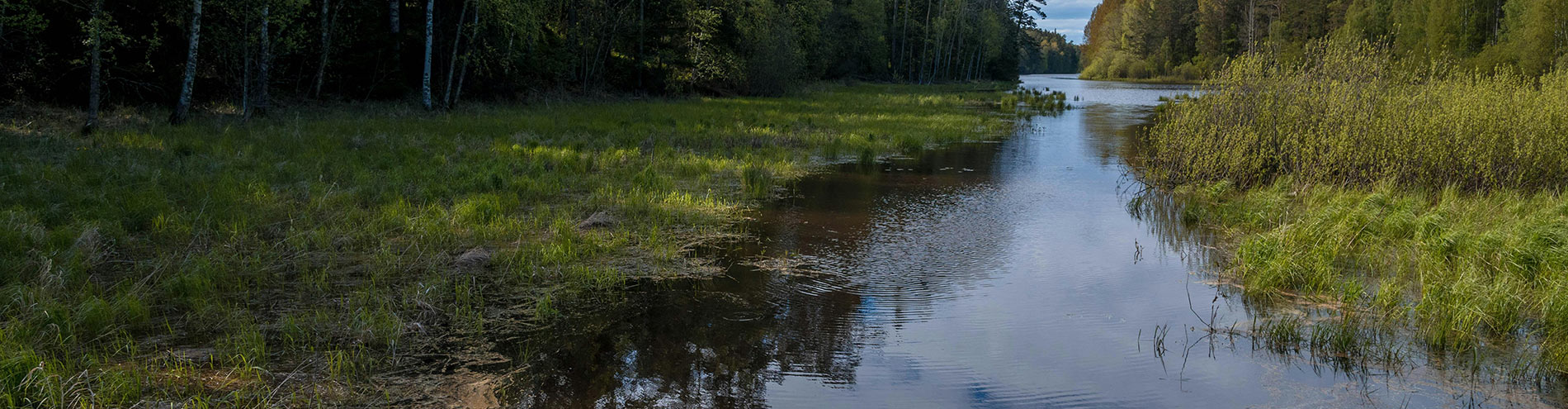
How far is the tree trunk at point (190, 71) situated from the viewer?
1355cm

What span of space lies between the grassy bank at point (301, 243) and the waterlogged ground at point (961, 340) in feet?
2.38

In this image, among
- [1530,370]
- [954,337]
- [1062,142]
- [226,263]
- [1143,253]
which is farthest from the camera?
[1062,142]

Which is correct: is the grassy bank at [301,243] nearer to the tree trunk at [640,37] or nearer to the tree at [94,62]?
the tree at [94,62]

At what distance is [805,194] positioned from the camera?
11445 millimetres

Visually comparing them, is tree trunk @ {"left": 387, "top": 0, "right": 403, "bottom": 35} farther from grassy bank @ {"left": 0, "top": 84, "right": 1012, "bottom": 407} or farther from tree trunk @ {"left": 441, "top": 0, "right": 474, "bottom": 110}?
grassy bank @ {"left": 0, "top": 84, "right": 1012, "bottom": 407}

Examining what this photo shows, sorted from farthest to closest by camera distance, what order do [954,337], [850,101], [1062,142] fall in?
1. [850,101]
2. [1062,142]
3. [954,337]

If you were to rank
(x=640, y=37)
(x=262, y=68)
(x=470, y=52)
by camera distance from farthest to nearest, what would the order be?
1. (x=640, y=37)
2. (x=470, y=52)
3. (x=262, y=68)

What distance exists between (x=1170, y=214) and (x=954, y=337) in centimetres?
595

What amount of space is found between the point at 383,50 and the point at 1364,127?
21.0 meters

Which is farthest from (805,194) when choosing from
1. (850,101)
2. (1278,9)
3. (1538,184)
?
(1278,9)

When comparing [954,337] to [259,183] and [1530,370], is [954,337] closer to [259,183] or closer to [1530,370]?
[1530,370]

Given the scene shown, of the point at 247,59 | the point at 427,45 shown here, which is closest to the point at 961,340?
the point at 247,59

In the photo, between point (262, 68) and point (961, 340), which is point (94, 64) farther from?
point (961, 340)

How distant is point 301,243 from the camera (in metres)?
6.92
